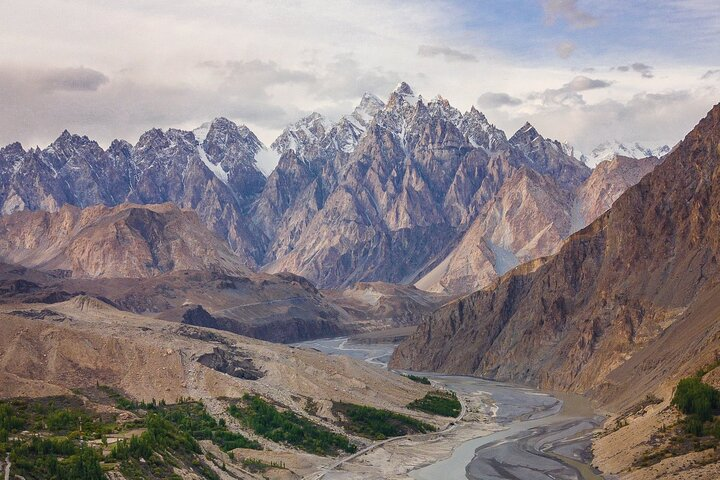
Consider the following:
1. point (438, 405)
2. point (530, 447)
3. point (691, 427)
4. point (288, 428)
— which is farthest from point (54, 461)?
point (438, 405)

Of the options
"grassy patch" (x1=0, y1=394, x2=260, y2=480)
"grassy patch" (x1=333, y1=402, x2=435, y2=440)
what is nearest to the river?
"grassy patch" (x1=333, y1=402, x2=435, y2=440)

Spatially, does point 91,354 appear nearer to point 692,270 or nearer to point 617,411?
point 617,411

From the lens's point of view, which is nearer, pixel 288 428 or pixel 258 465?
pixel 258 465

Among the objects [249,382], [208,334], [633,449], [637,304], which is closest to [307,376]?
[249,382]

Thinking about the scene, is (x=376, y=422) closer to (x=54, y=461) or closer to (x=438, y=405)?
(x=438, y=405)

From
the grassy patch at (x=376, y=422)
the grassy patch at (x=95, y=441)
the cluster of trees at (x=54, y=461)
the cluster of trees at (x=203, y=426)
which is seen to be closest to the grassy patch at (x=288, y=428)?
the cluster of trees at (x=203, y=426)

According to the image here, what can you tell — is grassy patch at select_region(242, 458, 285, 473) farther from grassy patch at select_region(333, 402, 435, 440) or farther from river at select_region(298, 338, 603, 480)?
grassy patch at select_region(333, 402, 435, 440)
